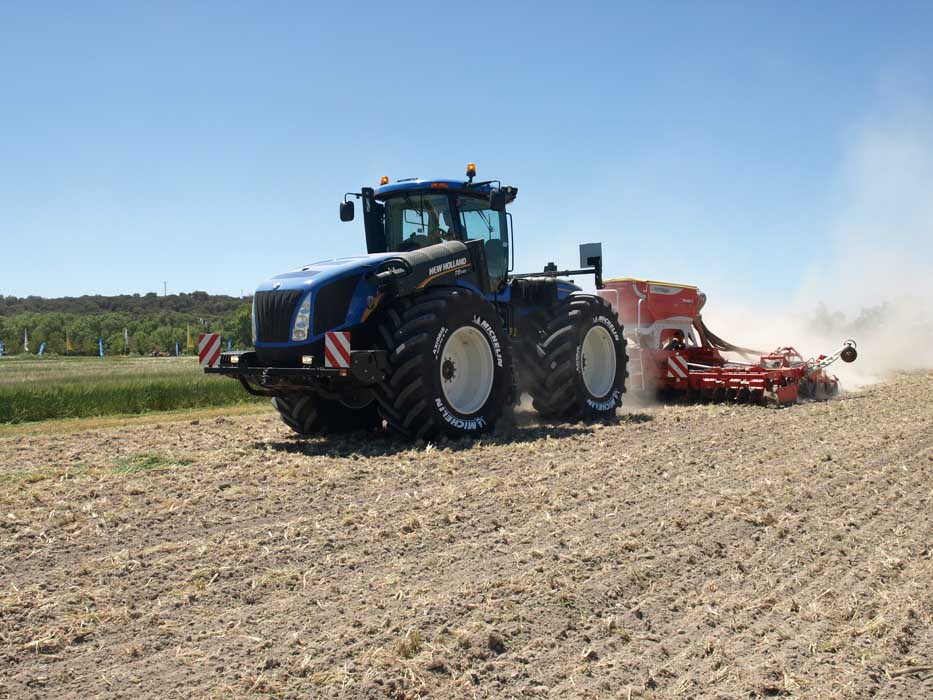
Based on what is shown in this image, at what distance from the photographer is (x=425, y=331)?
8.66 meters

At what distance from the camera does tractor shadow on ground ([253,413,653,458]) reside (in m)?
8.55

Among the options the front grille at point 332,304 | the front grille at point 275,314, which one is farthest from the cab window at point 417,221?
the front grille at point 275,314

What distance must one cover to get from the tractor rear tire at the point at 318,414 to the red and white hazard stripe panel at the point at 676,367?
5.70 meters

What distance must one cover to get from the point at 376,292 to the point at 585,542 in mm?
4508

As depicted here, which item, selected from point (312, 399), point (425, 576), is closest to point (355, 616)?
point (425, 576)

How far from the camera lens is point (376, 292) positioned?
888 cm

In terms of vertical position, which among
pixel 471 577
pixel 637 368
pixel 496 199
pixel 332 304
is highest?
pixel 496 199

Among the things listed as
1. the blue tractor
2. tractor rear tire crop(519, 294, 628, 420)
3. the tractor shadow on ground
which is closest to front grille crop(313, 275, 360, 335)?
the blue tractor

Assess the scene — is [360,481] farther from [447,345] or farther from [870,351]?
[870,351]

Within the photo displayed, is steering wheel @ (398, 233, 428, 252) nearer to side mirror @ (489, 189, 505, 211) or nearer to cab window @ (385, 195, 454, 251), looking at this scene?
cab window @ (385, 195, 454, 251)

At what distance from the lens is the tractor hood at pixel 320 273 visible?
343 inches

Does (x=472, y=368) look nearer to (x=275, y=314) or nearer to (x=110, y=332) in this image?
(x=275, y=314)

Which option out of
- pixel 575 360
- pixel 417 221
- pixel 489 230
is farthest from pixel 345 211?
pixel 575 360

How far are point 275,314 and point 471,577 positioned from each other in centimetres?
508
